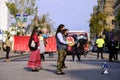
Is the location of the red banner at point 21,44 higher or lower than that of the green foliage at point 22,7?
lower

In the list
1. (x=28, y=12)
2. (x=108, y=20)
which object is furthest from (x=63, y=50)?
(x=108, y=20)

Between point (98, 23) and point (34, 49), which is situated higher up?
point (98, 23)

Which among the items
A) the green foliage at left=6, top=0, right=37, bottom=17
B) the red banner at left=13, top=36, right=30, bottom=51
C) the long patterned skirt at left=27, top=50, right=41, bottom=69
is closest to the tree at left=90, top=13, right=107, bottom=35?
the green foliage at left=6, top=0, right=37, bottom=17

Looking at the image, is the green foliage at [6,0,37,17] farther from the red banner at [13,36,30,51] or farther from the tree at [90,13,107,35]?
the tree at [90,13,107,35]

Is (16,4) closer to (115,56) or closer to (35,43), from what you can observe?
(115,56)

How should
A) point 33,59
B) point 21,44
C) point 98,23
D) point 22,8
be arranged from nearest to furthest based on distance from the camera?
1. point 33,59
2. point 21,44
3. point 22,8
4. point 98,23

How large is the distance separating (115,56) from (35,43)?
45.0 feet

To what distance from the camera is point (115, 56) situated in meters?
31.9

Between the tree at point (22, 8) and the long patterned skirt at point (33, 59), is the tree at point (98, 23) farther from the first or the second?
the long patterned skirt at point (33, 59)

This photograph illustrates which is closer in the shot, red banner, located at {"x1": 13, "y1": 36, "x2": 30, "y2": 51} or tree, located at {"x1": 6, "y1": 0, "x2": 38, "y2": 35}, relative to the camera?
red banner, located at {"x1": 13, "y1": 36, "x2": 30, "y2": 51}

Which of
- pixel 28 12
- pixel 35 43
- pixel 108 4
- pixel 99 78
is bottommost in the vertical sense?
pixel 99 78

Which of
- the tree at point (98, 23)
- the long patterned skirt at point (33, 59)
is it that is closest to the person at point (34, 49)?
the long patterned skirt at point (33, 59)

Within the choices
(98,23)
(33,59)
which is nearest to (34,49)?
(33,59)

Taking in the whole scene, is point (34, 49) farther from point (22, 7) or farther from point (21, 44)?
point (22, 7)
